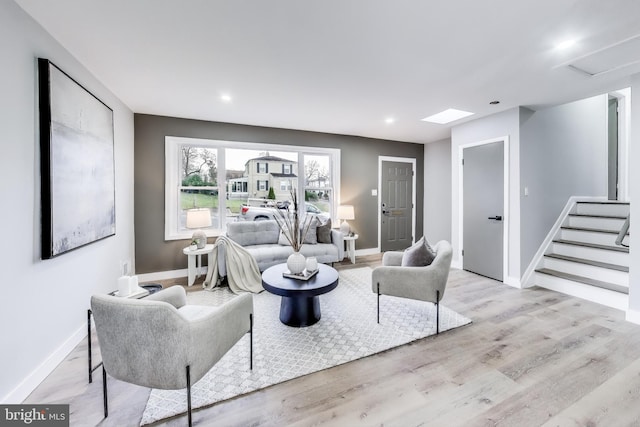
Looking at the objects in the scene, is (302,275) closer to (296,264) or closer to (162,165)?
(296,264)

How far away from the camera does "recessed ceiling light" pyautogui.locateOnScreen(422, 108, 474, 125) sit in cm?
383

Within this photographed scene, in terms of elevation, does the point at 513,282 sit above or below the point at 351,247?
below

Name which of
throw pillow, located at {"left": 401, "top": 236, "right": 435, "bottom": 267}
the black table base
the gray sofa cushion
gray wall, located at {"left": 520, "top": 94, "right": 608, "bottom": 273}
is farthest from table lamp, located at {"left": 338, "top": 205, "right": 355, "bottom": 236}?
gray wall, located at {"left": 520, "top": 94, "right": 608, "bottom": 273}

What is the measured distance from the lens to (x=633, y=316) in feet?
8.62

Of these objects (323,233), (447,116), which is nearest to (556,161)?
(447,116)

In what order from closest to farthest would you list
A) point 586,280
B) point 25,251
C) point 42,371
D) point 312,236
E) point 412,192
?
point 25,251 < point 42,371 < point 586,280 < point 312,236 < point 412,192

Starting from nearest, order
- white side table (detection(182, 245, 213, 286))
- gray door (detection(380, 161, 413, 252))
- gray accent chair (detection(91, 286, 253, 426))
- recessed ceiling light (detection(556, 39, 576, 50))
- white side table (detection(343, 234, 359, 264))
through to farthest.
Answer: gray accent chair (detection(91, 286, 253, 426)) → recessed ceiling light (detection(556, 39, 576, 50)) → white side table (detection(182, 245, 213, 286)) → white side table (detection(343, 234, 359, 264)) → gray door (detection(380, 161, 413, 252))

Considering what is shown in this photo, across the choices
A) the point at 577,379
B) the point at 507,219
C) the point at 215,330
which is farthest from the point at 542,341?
the point at 215,330

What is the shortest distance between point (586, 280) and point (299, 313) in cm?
362

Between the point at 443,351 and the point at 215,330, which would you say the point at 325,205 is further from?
the point at 215,330

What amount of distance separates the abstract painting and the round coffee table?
5.29 feet

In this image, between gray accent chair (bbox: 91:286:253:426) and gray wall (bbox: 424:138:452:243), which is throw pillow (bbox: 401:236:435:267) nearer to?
gray accent chair (bbox: 91:286:253:426)

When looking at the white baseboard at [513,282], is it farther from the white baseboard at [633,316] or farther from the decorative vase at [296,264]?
the decorative vase at [296,264]

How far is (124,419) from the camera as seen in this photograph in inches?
59.2
